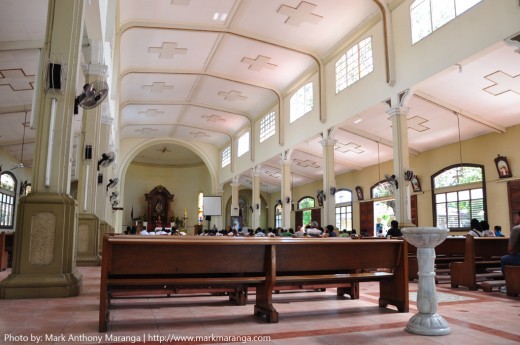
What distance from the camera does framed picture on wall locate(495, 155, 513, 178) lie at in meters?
12.2

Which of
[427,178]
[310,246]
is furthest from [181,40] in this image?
[310,246]

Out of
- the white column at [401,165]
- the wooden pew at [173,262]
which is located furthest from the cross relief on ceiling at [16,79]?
the white column at [401,165]

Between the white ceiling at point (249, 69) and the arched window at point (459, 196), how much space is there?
109cm

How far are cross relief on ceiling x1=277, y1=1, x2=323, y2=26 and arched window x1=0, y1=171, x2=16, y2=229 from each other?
507 inches

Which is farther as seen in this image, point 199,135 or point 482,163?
point 199,135

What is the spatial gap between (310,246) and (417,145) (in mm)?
12054

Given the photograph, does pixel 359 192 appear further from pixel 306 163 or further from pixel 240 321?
pixel 240 321

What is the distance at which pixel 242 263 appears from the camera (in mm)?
3916

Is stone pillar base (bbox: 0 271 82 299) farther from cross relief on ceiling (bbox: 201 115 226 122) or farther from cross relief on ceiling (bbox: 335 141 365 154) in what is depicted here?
cross relief on ceiling (bbox: 201 115 226 122)

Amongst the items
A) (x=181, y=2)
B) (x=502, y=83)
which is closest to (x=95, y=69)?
(x=181, y=2)

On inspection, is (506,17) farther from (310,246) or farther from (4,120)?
(4,120)

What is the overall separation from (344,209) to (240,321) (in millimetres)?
16791

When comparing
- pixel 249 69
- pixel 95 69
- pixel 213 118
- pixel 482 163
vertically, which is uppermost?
pixel 249 69

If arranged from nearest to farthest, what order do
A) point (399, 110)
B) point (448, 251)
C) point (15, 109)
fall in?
point (448, 251), point (399, 110), point (15, 109)
